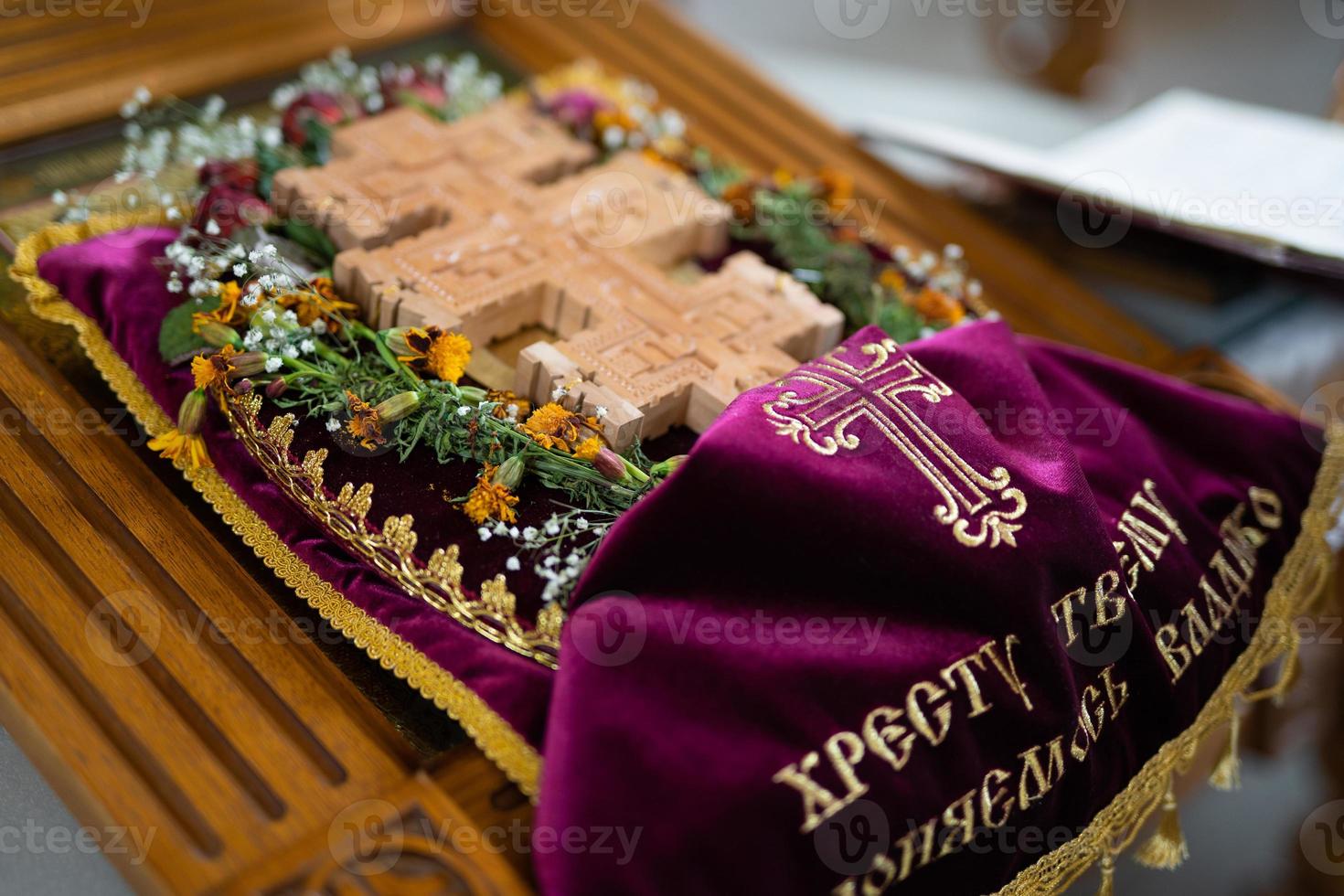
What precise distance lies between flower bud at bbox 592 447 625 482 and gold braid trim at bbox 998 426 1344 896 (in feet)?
1.76

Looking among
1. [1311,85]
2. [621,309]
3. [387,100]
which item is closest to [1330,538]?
[621,309]

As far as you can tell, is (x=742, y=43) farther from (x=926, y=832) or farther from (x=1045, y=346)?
(x=926, y=832)

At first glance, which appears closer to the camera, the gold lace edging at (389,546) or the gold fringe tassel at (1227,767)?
the gold lace edging at (389,546)

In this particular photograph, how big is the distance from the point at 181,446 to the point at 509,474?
0.37 meters

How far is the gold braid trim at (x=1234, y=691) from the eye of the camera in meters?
1.21

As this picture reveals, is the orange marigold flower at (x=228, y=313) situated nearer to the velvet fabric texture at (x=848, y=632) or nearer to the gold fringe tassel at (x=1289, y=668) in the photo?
the velvet fabric texture at (x=848, y=632)

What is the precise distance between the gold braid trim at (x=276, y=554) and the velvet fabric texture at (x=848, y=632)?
2cm

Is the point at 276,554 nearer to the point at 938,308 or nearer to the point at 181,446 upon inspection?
the point at 181,446

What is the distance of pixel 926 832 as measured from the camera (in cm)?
106

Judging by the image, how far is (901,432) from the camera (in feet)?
3.82

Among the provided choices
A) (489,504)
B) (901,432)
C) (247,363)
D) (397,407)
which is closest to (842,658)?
(901,432)

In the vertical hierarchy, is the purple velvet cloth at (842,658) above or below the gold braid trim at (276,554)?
above

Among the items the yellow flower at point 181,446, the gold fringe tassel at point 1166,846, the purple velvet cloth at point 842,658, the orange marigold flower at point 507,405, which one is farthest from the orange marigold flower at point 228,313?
the gold fringe tassel at point 1166,846

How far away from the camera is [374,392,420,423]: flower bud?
1.22 m
